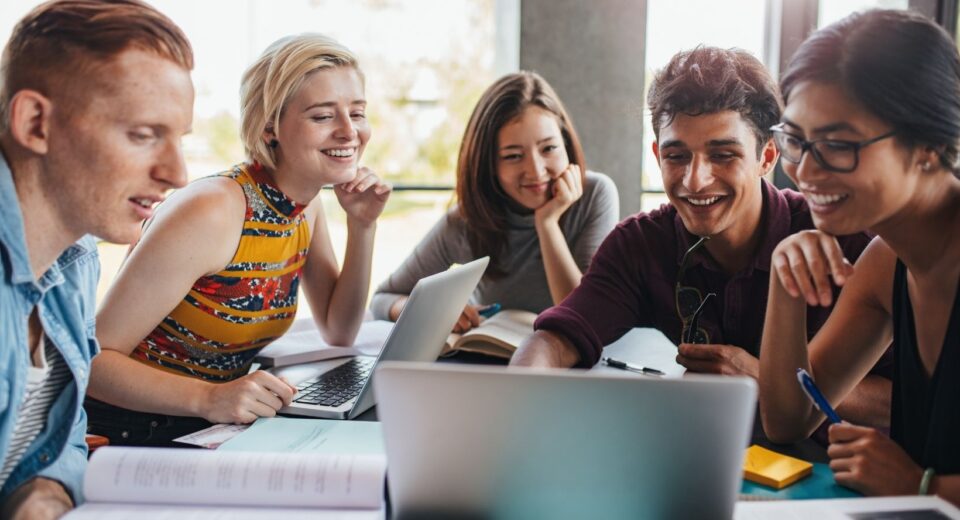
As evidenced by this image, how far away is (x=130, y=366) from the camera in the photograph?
58.6 inches

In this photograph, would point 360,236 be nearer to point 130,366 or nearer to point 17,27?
point 130,366

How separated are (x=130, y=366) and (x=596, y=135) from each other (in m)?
2.58

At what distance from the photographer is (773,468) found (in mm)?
1136

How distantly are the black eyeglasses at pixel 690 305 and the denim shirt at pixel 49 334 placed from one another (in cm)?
116

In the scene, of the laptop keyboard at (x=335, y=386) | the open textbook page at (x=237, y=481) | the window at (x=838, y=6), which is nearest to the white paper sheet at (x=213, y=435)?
the laptop keyboard at (x=335, y=386)

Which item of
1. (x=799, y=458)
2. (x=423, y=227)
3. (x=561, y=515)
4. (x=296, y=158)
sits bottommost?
(x=423, y=227)

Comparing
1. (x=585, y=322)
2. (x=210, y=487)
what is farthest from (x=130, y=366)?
(x=585, y=322)

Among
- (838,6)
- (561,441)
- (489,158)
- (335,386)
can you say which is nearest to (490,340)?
(335,386)

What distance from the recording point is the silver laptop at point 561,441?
2.71 feet

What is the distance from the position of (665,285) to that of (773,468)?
2.44 ft

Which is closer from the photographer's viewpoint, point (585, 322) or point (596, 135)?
point (585, 322)

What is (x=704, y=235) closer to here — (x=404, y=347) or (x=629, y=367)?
(x=629, y=367)

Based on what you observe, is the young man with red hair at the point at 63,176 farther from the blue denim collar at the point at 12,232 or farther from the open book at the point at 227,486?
the open book at the point at 227,486

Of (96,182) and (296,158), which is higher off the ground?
(96,182)
